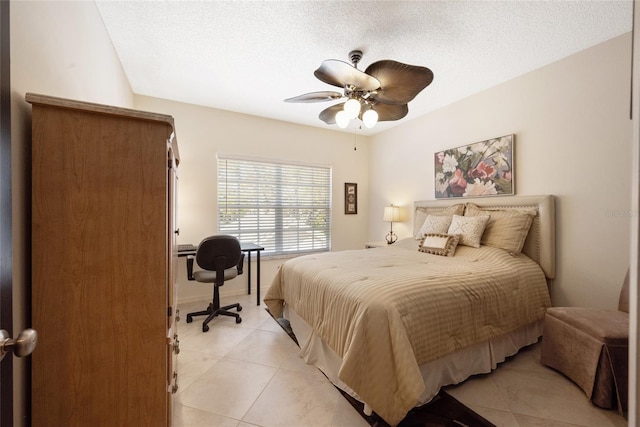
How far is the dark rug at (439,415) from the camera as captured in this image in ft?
4.76

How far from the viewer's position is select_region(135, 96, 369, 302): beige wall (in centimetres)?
337

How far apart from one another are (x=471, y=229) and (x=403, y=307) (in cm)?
164

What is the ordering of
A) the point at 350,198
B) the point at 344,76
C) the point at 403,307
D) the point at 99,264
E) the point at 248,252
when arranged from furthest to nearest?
the point at 350,198, the point at 248,252, the point at 344,76, the point at 403,307, the point at 99,264

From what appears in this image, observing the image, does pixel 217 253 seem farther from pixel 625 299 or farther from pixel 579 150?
pixel 579 150

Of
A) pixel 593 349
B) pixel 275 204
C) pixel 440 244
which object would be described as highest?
pixel 275 204

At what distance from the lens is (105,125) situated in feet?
3.33

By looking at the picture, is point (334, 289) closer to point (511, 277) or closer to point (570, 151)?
point (511, 277)

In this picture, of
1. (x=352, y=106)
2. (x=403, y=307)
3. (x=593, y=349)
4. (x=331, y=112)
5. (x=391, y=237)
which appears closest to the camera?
(x=403, y=307)

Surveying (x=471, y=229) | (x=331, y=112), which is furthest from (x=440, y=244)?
(x=331, y=112)

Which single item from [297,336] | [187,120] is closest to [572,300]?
[297,336]

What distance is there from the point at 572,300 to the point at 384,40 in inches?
114

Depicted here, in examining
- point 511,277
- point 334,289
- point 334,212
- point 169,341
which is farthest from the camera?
point 334,212

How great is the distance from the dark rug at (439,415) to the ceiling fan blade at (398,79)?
7.06ft

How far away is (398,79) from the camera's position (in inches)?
72.9
